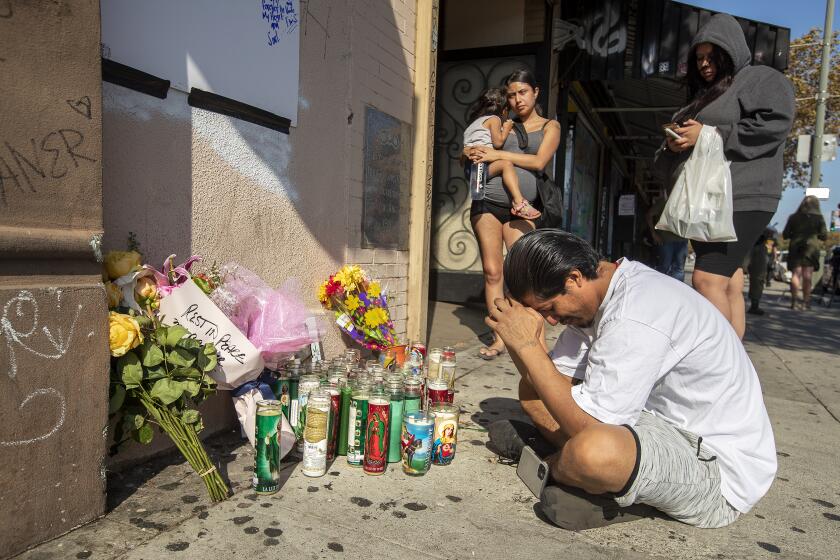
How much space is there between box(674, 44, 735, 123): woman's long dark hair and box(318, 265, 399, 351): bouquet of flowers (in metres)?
2.18

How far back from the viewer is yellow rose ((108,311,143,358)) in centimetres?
196

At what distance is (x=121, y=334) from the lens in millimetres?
1966

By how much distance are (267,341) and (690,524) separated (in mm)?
1873

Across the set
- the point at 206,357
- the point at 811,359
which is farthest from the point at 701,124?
the point at 811,359

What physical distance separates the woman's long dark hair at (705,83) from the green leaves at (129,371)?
10.5ft

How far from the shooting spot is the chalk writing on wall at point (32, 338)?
5.48ft

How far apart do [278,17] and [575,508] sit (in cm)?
274

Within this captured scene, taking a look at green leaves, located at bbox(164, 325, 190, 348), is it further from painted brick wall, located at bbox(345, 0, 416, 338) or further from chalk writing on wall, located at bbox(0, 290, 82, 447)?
painted brick wall, located at bbox(345, 0, 416, 338)

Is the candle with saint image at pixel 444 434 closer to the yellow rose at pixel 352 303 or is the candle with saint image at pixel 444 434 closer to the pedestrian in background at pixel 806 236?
the yellow rose at pixel 352 303

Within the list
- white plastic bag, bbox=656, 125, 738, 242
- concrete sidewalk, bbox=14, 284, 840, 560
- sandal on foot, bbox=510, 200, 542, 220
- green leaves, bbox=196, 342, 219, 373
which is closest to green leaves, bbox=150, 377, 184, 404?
green leaves, bbox=196, 342, 219, 373

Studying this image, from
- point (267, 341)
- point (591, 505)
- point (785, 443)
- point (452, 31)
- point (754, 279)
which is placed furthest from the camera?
point (754, 279)

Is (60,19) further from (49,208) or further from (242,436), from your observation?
(242,436)

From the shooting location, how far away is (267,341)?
2.64 meters

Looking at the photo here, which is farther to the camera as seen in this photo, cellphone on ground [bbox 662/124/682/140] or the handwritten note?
cellphone on ground [bbox 662/124/682/140]
